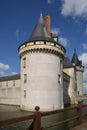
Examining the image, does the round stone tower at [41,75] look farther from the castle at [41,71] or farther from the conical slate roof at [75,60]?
the conical slate roof at [75,60]

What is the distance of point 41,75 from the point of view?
25594 millimetres

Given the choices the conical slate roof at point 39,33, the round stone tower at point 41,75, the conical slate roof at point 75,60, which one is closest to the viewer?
the round stone tower at point 41,75

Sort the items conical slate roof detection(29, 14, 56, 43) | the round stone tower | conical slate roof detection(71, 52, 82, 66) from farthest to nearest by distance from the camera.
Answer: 1. conical slate roof detection(71, 52, 82, 66)
2. conical slate roof detection(29, 14, 56, 43)
3. the round stone tower

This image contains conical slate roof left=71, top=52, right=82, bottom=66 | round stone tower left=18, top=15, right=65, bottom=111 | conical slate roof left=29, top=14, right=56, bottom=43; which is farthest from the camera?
conical slate roof left=71, top=52, right=82, bottom=66

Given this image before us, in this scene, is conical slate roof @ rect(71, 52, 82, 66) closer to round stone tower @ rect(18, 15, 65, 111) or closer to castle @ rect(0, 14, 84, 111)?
castle @ rect(0, 14, 84, 111)

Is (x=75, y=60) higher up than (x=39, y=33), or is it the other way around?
(x=39, y=33)

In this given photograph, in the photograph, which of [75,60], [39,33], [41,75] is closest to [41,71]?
[41,75]

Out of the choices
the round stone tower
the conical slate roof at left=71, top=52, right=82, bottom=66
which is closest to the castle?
the round stone tower

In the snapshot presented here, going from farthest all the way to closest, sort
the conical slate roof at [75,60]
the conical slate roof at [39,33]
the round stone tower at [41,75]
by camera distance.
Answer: the conical slate roof at [75,60] → the conical slate roof at [39,33] → the round stone tower at [41,75]

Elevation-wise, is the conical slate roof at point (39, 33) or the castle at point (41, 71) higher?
the conical slate roof at point (39, 33)

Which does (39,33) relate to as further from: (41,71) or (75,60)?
(75,60)

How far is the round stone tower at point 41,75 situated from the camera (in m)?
25.5

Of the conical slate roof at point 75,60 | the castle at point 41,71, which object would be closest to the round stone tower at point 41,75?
the castle at point 41,71

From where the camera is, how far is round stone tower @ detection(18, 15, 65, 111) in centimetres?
2547
